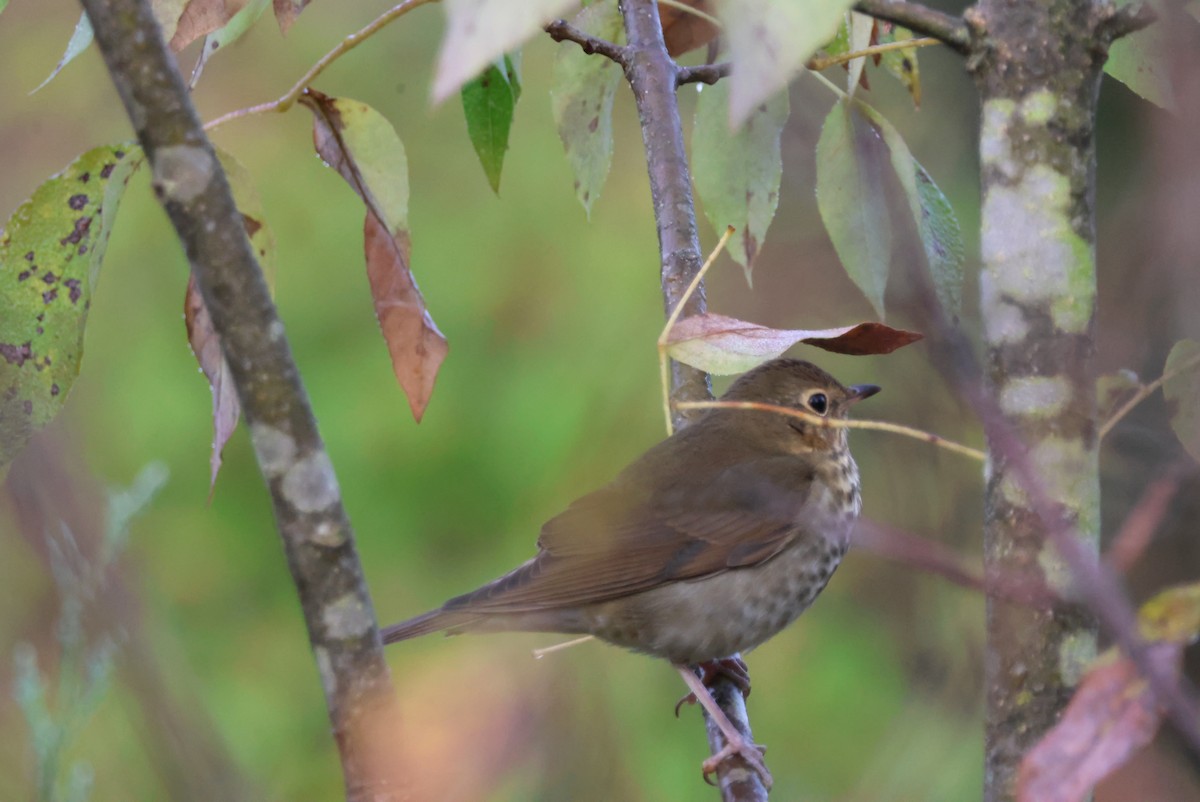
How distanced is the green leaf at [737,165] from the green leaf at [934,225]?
211 millimetres

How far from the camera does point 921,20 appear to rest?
1.33 m

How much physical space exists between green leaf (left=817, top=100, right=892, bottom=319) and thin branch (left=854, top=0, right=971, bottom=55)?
377 mm

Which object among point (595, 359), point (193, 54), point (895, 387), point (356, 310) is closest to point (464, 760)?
point (895, 387)

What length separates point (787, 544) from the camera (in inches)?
122

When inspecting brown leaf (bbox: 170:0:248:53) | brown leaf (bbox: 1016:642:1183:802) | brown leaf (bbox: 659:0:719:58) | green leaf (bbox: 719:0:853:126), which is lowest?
brown leaf (bbox: 1016:642:1183:802)

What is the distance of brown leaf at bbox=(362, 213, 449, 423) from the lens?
1.78 metres

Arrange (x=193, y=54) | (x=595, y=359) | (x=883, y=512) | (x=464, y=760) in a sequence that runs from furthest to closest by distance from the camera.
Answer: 1. (x=193, y=54)
2. (x=595, y=359)
3. (x=883, y=512)
4. (x=464, y=760)

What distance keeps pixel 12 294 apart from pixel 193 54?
452 centimetres

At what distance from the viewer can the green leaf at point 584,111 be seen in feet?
7.43

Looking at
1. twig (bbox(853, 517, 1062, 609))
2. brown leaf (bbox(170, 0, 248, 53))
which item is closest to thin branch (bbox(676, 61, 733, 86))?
brown leaf (bbox(170, 0, 248, 53))

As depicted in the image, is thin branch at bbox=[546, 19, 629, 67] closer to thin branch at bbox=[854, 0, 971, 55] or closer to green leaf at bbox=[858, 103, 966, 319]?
green leaf at bbox=[858, 103, 966, 319]

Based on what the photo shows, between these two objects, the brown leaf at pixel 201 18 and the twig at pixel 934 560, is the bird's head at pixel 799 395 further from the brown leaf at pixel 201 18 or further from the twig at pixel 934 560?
the twig at pixel 934 560

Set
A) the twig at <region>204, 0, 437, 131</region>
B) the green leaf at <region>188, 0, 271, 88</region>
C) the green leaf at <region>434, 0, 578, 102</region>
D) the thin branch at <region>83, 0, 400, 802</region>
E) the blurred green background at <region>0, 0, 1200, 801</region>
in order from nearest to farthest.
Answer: the green leaf at <region>434, 0, 578, 102</region> < the thin branch at <region>83, 0, 400, 802</region> < the twig at <region>204, 0, 437, 131</region> < the green leaf at <region>188, 0, 271, 88</region> < the blurred green background at <region>0, 0, 1200, 801</region>

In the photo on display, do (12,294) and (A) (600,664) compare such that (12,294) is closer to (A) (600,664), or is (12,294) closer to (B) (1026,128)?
(B) (1026,128)
